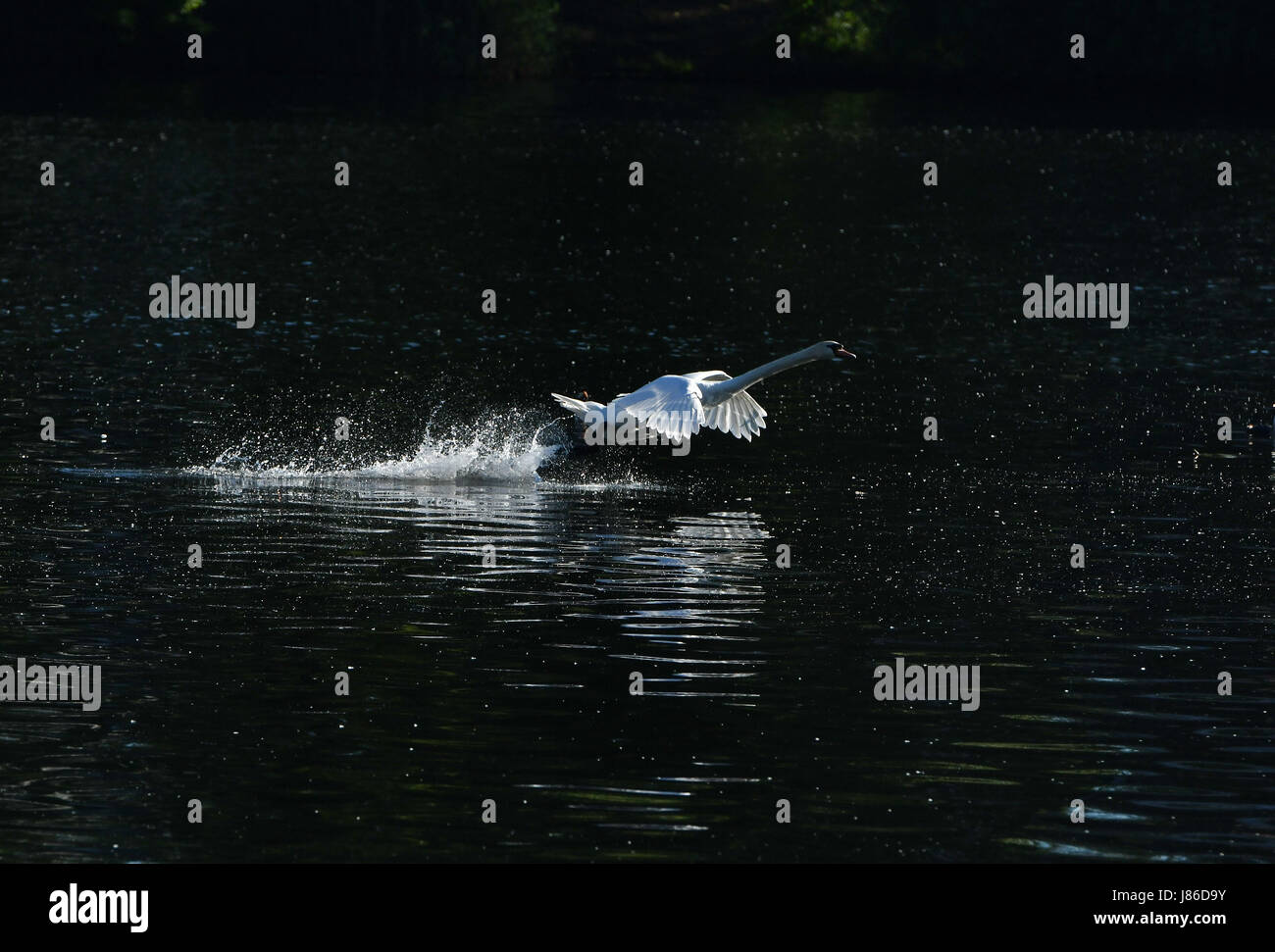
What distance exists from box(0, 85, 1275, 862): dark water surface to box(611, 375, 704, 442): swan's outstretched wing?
1.15 m

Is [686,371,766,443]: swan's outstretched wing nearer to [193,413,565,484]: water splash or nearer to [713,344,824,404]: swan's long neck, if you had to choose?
[713,344,824,404]: swan's long neck

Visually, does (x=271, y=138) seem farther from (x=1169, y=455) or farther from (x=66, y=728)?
(x=66, y=728)

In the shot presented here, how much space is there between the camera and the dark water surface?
15047 millimetres

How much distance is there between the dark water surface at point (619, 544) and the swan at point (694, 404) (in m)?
0.97

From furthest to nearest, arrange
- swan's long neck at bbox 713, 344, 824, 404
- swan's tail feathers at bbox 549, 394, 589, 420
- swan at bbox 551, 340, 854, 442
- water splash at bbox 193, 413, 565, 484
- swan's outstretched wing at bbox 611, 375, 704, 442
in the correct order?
1. water splash at bbox 193, 413, 565, 484
2. swan's tail feathers at bbox 549, 394, 589, 420
3. swan's long neck at bbox 713, 344, 824, 404
4. swan at bbox 551, 340, 854, 442
5. swan's outstretched wing at bbox 611, 375, 704, 442

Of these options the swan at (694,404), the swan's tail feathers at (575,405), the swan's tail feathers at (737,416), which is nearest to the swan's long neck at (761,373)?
the swan at (694,404)

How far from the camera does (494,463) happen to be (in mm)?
27562

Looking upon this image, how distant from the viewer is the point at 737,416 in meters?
26.1

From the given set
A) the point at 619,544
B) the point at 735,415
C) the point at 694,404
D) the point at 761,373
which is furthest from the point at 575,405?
the point at 619,544

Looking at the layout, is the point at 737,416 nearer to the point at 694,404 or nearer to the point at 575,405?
the point at 575,405

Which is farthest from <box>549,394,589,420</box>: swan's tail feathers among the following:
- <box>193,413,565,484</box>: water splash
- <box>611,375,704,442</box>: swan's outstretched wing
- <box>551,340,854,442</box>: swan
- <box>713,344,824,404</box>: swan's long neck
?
<box>713,344,824,404</box>: swan's long neck

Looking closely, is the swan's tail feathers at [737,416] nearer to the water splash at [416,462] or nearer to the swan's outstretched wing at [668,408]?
the swan's outstretched wing at [668,408]

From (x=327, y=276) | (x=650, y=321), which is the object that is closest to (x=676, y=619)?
(x=650, y=321)

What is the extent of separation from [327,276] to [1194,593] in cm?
2660
